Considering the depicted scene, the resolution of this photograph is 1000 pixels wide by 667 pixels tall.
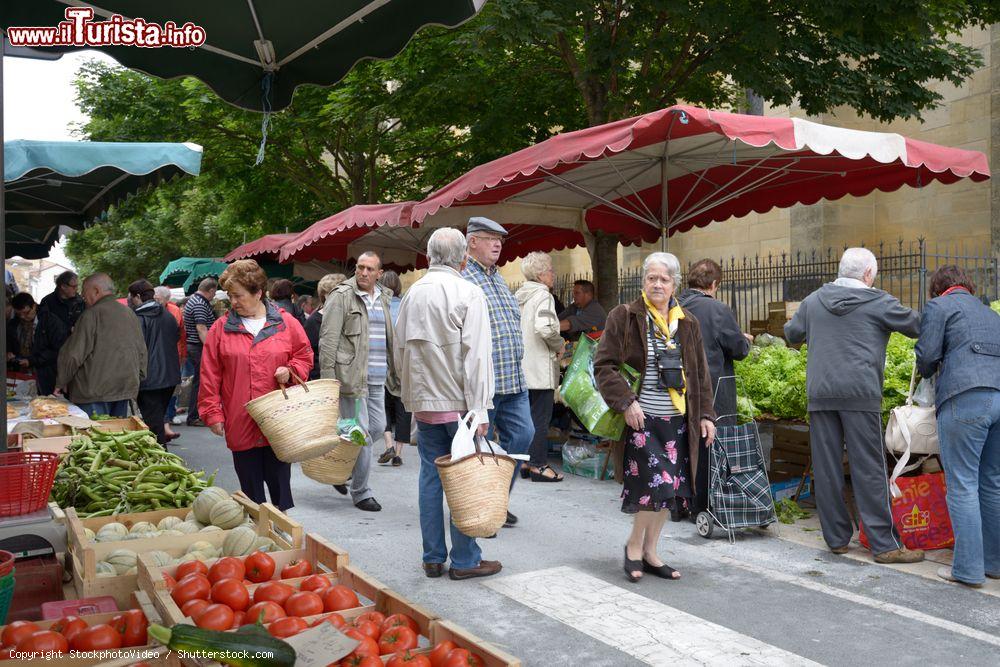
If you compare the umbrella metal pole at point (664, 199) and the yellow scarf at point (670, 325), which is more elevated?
the umbrella metal pole at point (664, 199)

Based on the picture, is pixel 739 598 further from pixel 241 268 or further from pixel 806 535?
pixel 241 268

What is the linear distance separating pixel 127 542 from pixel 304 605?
48.7 inches

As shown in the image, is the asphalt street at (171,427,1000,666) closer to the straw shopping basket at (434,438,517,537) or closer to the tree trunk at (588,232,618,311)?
the straw shopping basket at (434,438,517,537)

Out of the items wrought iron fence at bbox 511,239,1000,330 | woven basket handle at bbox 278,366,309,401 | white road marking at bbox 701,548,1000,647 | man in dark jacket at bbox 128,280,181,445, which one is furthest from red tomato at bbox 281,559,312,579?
wrought iron fence at bbox 511,239,1000,330

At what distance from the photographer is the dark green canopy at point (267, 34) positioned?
157 inches

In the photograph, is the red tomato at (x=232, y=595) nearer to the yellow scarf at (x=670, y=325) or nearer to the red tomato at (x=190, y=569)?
the red tomato at (x=190, y=569)

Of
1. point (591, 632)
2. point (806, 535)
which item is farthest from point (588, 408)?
point (591, 632)

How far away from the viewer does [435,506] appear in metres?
5.36

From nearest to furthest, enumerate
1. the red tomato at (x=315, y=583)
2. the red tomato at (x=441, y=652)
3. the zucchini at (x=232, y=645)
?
the zucchini at (x=232, y=645), the red tomato at (x=441, y=652), the red tomato at (x=315, y=583)

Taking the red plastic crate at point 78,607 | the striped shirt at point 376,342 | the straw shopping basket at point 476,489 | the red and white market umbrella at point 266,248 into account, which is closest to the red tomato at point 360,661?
the red plastic crate at point 78,607

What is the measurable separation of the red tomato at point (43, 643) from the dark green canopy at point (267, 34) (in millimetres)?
2746

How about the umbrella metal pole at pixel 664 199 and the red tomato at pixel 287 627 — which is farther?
the umbrella metal pole at pixel 664 199

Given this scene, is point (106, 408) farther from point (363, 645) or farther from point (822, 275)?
point (822, 275)

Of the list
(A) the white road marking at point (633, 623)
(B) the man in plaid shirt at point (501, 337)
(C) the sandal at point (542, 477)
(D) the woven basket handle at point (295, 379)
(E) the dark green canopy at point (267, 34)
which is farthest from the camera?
(C) the sandal at point (542, 477)
